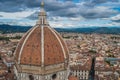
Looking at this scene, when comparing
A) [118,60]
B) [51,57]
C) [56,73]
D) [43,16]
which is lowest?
[118,60]

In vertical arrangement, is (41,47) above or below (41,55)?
above

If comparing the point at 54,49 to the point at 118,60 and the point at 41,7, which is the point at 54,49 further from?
the point at 118,60

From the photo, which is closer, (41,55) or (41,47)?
(41,55)

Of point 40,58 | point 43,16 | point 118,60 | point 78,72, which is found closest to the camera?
point 40,58

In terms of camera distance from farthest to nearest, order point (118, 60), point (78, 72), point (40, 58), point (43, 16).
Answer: point (118, 60)
point (78, 72)
point (43, 16)
point (40, 58)

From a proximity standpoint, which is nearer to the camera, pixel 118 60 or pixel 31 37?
pixel 31 37

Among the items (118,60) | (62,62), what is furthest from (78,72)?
(62,62)

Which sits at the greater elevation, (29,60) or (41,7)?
(41,7)

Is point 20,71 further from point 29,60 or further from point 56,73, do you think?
point 56,73
